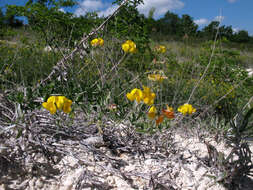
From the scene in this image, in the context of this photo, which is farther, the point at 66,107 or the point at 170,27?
the point at 170,27

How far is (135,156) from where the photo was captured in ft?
4.76

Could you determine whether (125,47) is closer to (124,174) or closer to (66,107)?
(66,107)

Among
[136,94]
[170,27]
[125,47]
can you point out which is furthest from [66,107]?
[170,27]

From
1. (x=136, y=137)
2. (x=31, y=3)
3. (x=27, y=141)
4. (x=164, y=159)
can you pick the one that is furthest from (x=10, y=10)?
(x=164, y=159)

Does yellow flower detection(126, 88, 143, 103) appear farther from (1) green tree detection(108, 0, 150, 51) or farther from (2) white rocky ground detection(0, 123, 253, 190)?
(1) green tree detection(108, 0, 150, 51)

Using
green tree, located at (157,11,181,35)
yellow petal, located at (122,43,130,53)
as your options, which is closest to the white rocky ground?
yellow petal, located at (122,43,130,53)

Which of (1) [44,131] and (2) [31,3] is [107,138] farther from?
(2) [31,3]

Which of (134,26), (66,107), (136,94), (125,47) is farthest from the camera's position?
(134,26)

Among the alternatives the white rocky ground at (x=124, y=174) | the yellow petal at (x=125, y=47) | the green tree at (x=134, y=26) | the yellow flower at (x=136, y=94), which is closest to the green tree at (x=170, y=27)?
the green tree at (x=134, y=26)

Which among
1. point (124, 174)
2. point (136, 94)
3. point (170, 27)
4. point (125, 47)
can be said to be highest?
point (170, 27)

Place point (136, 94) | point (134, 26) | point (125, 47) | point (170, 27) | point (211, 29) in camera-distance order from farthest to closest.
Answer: point (170, 27) → point (134, 26) → point (211, 29) → point (125, 47) → point (136, 94)

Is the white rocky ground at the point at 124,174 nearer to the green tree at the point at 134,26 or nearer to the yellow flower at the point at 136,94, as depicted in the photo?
the yellow flower at the point at 136,94

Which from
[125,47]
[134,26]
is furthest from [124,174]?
[134,26]

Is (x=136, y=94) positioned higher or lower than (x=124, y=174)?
higher
